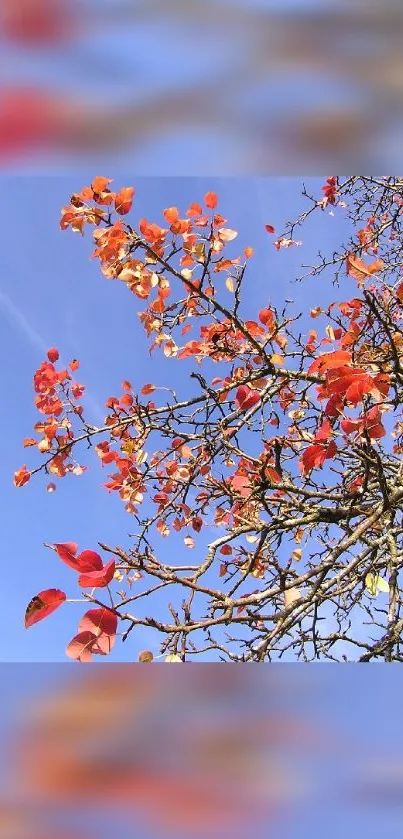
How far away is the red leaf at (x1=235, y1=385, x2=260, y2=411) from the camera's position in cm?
272

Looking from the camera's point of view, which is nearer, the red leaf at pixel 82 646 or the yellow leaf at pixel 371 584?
the red leaf at pixel 82 646

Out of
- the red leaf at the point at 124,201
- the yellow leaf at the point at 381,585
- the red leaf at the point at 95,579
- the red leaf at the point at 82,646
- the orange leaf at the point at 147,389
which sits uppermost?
the red leaf at the point at 124,201

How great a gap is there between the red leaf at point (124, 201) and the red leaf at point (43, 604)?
6.33ft

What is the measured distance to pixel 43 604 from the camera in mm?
875

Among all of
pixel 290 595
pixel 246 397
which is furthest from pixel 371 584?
pixel 246 397

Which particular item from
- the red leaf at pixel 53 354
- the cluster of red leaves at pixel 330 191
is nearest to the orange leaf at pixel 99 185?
the red leaf at pixel 53 354

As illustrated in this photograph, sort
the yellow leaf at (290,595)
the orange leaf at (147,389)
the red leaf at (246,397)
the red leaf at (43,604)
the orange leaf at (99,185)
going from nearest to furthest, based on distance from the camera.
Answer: the red leaf at (43,604) < the yellow leaf at (290,595) < the orange leaf at (99,185) < the red leaf at (246,397) < the orange leaf at (147,389)

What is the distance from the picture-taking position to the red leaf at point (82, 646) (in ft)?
2.91

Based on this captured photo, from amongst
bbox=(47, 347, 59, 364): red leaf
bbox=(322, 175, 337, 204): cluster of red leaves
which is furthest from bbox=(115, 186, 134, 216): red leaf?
bbox=(322, 175, 337, 204): cluster of red leaves

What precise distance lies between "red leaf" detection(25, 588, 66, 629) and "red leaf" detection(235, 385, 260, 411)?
1.92 meters

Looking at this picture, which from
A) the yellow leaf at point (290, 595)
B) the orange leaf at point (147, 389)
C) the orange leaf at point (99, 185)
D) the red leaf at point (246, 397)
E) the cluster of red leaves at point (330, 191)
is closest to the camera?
the yellow leaf at point (290, 595)

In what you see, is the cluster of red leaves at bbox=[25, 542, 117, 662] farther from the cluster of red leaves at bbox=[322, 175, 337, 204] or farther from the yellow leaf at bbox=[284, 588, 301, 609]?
the cluster of red leaves at bbox=[322, 175, 337, 204]

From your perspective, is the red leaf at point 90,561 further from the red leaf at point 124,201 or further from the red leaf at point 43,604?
the red leaf at point 124,201

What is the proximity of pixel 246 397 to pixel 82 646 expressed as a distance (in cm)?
191
